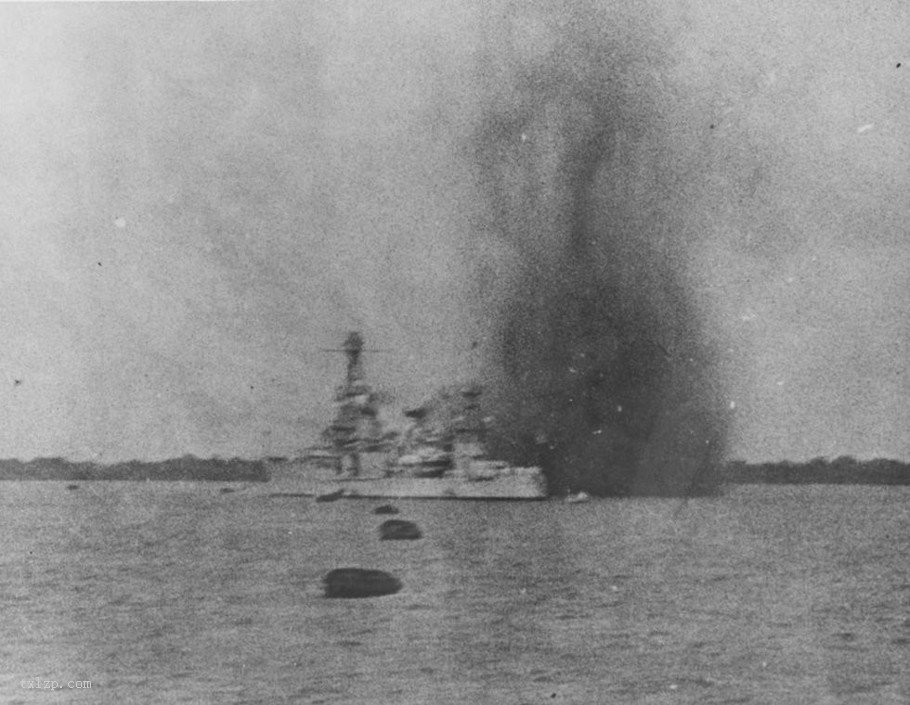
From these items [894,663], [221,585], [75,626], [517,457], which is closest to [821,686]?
[894,663]

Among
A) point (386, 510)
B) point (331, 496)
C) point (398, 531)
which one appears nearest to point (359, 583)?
point (398, 531)

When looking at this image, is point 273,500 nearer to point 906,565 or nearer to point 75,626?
point 906,565

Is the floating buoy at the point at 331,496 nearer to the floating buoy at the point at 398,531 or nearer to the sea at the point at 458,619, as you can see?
the floating buoy at the point at 398,531

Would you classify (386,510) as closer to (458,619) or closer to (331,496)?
(331,496)

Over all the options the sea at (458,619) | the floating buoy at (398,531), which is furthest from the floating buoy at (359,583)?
the floating buoy at (398,531)

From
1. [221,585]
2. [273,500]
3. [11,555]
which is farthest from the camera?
[273,500]
